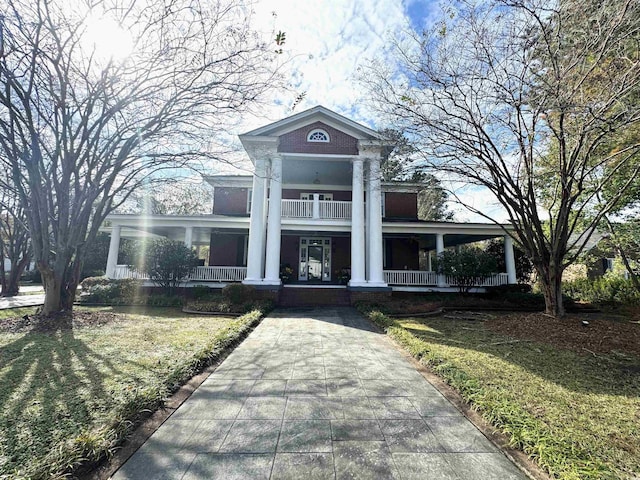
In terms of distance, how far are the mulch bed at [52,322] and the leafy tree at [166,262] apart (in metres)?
4.20

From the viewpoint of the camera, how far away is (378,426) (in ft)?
9.73

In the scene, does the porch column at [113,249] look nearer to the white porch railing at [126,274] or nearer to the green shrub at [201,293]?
the white porch railing at [126,274]

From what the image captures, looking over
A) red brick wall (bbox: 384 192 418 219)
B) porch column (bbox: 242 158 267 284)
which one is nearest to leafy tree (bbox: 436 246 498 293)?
red brick wall (bbox: 384 192 418 219)

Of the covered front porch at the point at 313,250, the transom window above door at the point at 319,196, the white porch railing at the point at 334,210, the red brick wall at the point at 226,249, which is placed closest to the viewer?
the white porch railing at the point at 334,210

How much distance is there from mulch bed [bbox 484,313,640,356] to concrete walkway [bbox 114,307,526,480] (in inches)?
168

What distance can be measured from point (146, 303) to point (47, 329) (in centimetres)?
456

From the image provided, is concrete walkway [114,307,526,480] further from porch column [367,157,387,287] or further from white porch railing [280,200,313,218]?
white porch railing [280,200,313,218]

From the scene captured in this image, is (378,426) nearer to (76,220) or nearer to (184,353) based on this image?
(184,353)

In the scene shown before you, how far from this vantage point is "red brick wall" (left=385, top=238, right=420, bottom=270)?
1655 cm

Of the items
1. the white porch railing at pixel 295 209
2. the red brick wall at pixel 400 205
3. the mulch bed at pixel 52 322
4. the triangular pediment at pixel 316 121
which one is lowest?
the mulch bed at pixel 52 322

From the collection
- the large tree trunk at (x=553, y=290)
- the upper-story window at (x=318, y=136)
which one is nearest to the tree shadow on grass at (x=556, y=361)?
the large tree trunk at (x=553, y=290)

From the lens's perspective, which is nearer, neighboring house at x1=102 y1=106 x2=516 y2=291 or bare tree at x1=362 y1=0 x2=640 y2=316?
bare tree at x1=362 y1=0 x2=640 y2=316

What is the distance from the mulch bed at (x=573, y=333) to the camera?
20.4 feet

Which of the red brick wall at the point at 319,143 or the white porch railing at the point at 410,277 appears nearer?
the red brick wall at the point at 319,143
